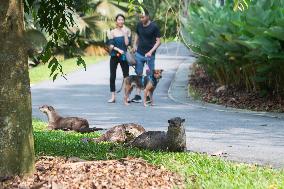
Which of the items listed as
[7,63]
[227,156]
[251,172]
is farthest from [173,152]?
[7,63]

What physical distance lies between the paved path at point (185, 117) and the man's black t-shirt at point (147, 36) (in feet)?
4.59

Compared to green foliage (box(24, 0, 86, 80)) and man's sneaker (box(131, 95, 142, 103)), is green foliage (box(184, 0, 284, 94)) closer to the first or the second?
man's sneaker (box(131, 95, 142, 103))

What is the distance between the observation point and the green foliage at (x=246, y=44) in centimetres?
1448

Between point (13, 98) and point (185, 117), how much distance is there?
25.1ft

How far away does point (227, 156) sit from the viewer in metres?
9.02

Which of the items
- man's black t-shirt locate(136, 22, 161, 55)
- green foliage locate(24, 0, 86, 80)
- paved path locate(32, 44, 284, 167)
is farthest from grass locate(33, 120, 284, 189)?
man's black t-shirt locate(136, 22, 161, 55)

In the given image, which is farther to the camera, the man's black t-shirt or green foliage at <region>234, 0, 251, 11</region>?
the man's black t-shirt

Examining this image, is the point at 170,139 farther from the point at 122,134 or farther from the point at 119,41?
the point at 119,41

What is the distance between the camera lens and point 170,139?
29.1ft

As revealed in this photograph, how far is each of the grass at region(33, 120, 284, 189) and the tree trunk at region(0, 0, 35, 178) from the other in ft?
4.44

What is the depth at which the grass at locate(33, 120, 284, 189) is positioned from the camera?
658cm

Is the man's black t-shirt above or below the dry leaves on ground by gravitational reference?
above

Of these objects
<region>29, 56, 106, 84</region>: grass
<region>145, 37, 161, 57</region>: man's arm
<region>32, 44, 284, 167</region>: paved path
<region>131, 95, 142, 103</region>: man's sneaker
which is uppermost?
<region>145, 37, 161, 57</region>: man's arm

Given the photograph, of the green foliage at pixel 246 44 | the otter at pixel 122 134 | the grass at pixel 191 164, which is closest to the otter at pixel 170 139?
the grass at pixel 191 164
